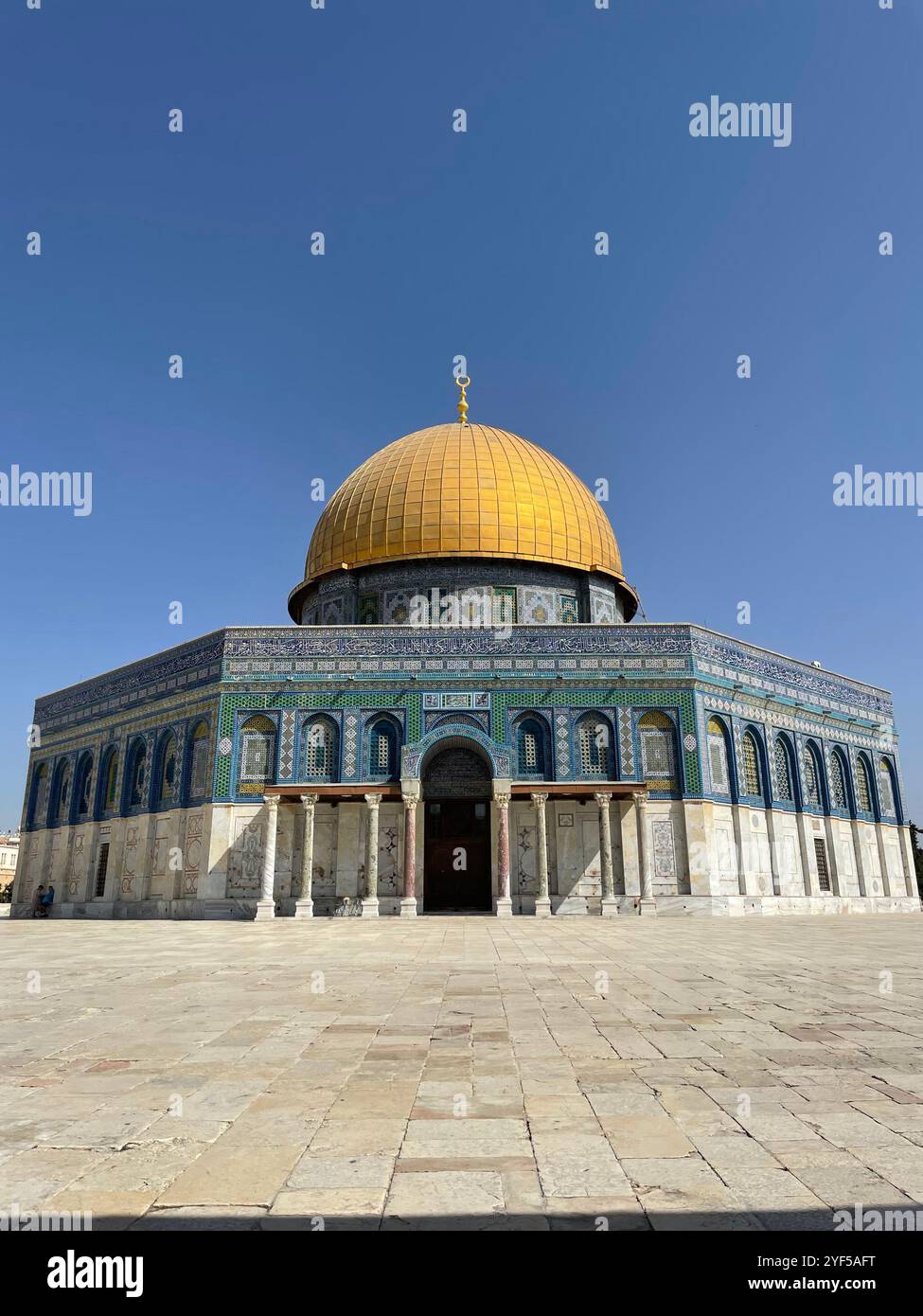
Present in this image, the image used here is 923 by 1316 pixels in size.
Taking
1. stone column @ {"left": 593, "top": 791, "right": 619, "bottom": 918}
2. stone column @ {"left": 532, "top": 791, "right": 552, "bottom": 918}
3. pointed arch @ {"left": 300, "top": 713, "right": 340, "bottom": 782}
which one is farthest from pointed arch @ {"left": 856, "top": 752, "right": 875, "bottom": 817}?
pointed arch @ {"left": 300, "top": 713, "right": 340, "bottom": 782}

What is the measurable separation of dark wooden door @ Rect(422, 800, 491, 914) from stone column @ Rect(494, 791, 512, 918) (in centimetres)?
130

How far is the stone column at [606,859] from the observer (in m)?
22.5

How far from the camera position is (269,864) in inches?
883

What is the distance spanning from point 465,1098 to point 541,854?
18.6 meters

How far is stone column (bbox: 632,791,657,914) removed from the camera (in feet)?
73.3

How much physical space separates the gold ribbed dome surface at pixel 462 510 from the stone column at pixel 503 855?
28.5 ft

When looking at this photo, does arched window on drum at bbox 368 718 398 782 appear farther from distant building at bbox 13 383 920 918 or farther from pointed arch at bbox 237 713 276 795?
pointed arch at bbox 237 713 276 795

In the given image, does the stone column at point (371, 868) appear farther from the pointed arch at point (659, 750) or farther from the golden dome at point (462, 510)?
the golden dome at point (462, 510)

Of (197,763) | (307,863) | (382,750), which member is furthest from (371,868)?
(197,763)

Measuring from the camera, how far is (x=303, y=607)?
31.3m

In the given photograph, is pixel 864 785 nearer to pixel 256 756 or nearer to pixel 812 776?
pixel 812 776

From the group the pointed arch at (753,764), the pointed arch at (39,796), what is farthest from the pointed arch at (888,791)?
the pointed arch at (39,796)
